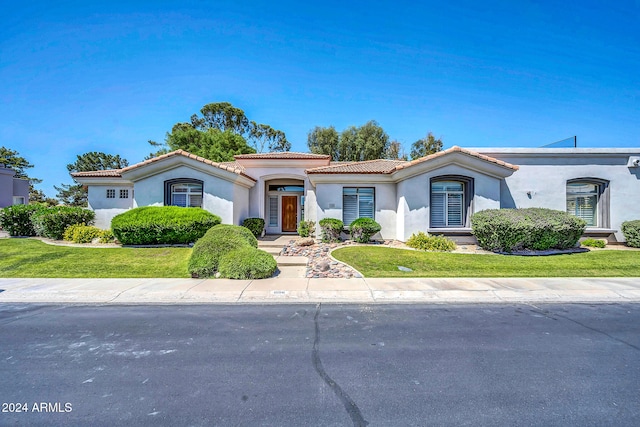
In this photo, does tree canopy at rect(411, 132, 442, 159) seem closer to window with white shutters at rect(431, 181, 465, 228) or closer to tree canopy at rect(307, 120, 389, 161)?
tree canopy at rect(307, 120, 389, 161)

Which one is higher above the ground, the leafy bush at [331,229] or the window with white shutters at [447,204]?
the window with white shutters at [447,204]

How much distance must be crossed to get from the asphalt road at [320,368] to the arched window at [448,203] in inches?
335

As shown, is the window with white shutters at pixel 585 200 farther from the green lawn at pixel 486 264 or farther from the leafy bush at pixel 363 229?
the leafy bush at pixel 363 229

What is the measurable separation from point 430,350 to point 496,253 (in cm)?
957

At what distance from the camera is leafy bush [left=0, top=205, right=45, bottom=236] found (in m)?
15.2

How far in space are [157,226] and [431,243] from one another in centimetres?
1196

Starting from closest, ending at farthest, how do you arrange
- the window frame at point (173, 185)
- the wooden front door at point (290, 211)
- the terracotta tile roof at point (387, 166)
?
the terracotta tile roof at point (387, 166) < the window frame at point (173, 185) < the wooden front door at point (290, 211)

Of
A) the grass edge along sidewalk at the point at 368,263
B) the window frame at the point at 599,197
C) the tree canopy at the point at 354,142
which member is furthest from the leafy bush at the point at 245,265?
the tree canopy at the point at 354,142

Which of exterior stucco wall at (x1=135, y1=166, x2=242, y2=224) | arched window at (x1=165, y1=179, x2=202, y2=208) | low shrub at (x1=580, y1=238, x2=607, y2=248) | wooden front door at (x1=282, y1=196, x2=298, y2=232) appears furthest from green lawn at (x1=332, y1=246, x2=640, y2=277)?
arched window at (x1=165, y1=179, x2=202, y2=208)

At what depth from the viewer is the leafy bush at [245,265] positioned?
8.52 metres

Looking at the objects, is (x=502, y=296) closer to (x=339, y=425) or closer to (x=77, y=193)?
(x=339, y=425)

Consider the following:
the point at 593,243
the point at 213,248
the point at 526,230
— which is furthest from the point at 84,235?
the point at 593,243

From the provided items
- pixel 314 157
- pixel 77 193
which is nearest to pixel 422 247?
pixel 314 157

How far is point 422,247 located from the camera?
1292 cm
